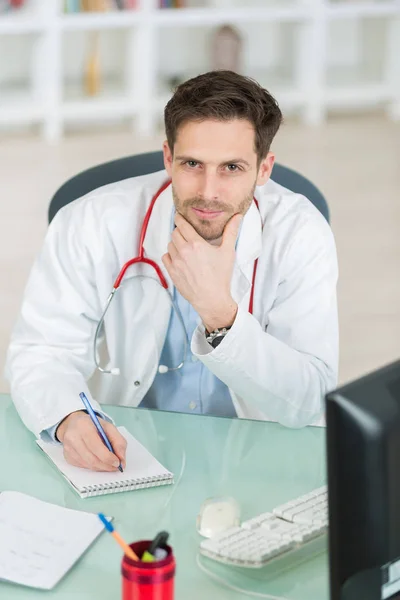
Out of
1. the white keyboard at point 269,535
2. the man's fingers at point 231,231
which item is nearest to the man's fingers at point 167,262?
the man's fingers at point 231,231

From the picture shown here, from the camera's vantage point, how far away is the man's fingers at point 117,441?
174cm

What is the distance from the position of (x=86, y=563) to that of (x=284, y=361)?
63cm

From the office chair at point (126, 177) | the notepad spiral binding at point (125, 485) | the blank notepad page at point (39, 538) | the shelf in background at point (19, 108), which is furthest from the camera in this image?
the shelf in background at point (19, 108)

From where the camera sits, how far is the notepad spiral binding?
1.66 m

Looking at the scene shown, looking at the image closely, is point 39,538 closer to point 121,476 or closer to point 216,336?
point 121,476

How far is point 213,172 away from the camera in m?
2.02

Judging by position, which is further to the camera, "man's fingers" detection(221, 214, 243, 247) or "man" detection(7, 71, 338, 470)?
"man's fingers" detection(221, 214, 243, 247)

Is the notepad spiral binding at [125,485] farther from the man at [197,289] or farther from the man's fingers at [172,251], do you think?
the man's fingers at [172,251]

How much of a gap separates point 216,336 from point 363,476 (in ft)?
2.61

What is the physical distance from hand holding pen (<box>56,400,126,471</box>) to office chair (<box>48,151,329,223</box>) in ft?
2.34

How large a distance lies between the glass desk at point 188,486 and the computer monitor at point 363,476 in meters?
0.25

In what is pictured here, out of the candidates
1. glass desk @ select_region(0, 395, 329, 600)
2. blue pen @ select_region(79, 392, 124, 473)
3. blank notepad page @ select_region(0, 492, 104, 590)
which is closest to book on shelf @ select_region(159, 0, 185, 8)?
glass desk @ select_region(0, 395, 329, 600)

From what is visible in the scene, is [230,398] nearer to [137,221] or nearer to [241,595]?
[137,221]

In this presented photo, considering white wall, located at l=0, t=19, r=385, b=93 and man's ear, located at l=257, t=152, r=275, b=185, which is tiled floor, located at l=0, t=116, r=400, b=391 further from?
man's ear, located at l=257, t=152, r=275, b=185
